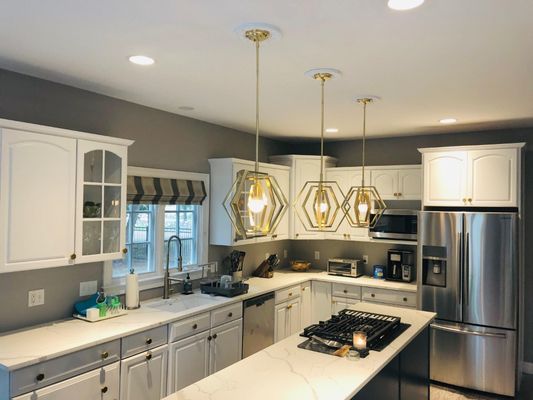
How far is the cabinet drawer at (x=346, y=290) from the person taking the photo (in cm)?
493

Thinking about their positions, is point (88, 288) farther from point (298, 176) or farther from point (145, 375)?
point (298, 176)

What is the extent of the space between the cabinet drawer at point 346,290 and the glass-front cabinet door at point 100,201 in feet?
8.93

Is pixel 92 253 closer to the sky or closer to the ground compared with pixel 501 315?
closer to the sky

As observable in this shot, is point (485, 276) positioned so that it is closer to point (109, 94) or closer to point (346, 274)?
point (346, 274)

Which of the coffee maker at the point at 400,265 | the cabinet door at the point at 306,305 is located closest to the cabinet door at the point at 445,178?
the coffee maker at the point at 400,265

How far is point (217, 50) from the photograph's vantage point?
238 centimetres

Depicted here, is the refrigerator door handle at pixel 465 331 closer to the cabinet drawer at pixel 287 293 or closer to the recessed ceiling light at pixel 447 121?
the cabinet drawer at pixel 287 293

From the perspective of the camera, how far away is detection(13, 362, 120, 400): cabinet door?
2451 mm

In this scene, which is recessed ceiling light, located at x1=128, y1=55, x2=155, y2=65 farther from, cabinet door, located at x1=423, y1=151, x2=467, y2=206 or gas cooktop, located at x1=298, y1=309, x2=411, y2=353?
cabinet door, located at x1=423, y1=151, x2=467, y2=206

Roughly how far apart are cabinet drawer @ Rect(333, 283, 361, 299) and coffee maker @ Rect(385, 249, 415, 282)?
0.41 m

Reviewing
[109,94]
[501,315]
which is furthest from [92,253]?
[501,315]

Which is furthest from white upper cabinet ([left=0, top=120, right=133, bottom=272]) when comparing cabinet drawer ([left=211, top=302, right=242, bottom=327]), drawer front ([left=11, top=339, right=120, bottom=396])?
cabinet drawer ([left=211, top=302, right=242, bottom=327])

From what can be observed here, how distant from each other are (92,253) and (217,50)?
5.45 ft

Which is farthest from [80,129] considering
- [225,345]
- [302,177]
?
[302,177]
